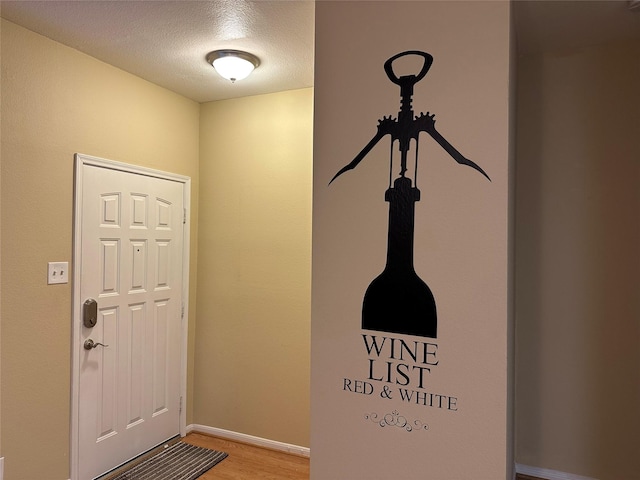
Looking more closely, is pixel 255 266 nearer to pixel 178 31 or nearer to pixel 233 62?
pixel 233 62

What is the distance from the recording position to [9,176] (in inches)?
96.0

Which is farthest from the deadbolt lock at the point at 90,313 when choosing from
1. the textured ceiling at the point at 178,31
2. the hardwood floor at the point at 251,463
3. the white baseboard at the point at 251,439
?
the textured ceiling at the point at 178,31

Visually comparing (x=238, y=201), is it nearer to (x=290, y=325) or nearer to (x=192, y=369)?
(x=290, y=325)

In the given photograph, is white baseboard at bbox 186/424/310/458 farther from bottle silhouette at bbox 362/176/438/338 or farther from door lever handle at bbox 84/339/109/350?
bottle silhouette at bbox 362/176/438/338

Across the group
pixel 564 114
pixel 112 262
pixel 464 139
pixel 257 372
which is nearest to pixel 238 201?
pixel 112 262

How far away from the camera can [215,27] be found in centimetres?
247

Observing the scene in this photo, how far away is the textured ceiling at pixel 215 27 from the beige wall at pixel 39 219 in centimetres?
19

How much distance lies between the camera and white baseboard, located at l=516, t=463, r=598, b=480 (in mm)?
2736

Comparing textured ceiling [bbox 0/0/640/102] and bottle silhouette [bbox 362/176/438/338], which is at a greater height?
textured ceiling [bbox 0/0/640/102]

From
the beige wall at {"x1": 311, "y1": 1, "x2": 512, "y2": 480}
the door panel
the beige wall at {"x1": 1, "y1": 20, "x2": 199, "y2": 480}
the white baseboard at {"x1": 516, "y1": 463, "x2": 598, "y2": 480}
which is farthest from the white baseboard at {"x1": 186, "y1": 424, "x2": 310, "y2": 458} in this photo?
the white baseboard at {"x1": 516, "y1": 463, "x2": 598, "y2": 480}

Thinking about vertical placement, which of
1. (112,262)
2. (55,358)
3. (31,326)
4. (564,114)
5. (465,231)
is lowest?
(55,358)

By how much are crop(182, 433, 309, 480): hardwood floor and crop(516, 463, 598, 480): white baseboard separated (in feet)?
4.41

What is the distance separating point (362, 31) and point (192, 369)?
2842 mm

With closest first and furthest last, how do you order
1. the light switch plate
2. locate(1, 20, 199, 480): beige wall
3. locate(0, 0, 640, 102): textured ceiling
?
A: locate(0, 0, 640, 102): textured ceiling, locate(1, 20, 199, 480): beige wall, the light switch plate
